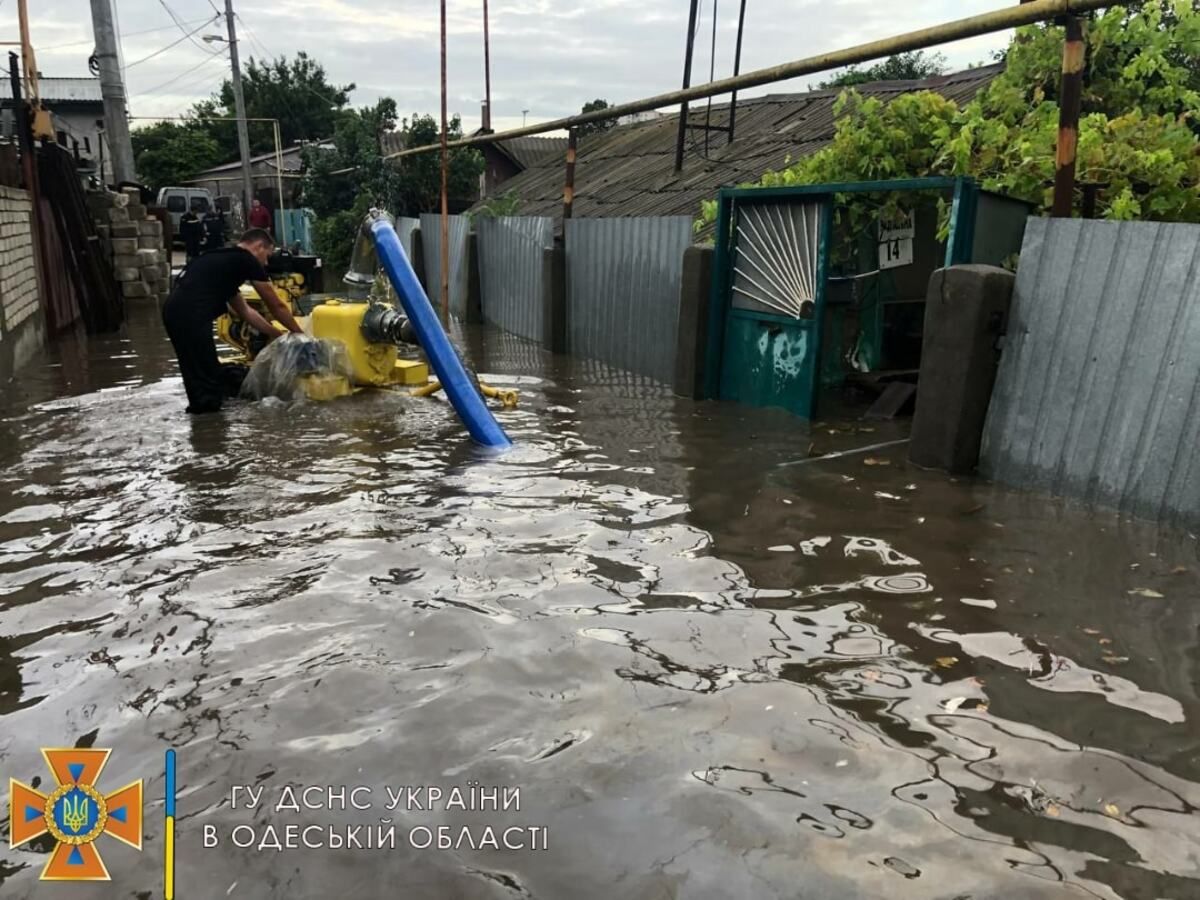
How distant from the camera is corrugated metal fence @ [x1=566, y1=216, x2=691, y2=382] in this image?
9.29 m

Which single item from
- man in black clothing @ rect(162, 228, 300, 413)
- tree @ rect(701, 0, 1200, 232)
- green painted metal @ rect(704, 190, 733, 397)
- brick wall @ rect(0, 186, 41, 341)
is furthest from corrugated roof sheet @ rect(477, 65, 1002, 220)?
brick wall @ rect(0, 186, 41, 341)

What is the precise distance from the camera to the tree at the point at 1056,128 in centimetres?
576

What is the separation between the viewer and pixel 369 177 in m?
26.0

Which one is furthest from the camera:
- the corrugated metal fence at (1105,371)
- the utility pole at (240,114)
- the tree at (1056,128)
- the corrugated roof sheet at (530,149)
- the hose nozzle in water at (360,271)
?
the corrugated roof sheet at (530,149)

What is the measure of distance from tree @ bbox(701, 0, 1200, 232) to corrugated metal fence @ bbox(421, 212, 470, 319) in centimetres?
914

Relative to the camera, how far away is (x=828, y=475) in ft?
18.2

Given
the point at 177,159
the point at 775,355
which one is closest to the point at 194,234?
the point at 775,355

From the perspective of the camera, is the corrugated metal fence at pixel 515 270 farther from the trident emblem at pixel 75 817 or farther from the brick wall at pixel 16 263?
the trident emblem at pixel 75 817

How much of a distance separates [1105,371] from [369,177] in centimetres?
2429

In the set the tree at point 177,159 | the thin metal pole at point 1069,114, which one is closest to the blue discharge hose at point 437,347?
the thin metal pole at point 1069,114

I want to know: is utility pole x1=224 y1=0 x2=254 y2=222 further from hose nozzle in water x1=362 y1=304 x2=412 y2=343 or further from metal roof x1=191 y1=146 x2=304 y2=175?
hose nozzle in water x1=362 y1=304 x2=412 y2=343

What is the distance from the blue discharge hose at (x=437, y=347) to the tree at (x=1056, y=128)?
3289 millimetres

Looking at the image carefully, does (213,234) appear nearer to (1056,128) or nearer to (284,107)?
(1056,128)

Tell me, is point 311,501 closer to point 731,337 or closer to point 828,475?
point 828,475
